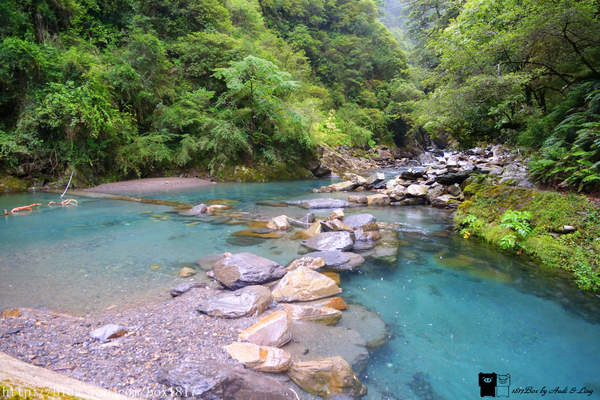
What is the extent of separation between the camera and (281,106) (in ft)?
55.7

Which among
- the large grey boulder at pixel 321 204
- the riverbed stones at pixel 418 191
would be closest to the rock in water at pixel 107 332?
the large grey boulder at pixel 321 204

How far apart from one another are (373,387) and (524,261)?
171 inches

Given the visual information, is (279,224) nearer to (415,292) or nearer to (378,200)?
(415,292)

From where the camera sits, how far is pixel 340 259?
4.92 metres

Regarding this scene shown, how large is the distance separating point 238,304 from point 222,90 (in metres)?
17.5

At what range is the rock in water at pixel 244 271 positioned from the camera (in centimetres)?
395

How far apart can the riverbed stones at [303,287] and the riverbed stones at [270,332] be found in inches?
28.6

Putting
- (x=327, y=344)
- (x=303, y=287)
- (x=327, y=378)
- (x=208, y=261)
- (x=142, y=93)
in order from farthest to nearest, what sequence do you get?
1. (x=142, y=93)
2. (x=208, y=261)
3. (x=303, y=287)
4. (x=327, y=344)
5. (x=327, y=378)

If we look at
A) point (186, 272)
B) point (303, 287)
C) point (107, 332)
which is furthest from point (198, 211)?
point (107, 332)

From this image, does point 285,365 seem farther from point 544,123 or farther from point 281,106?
point 281,106

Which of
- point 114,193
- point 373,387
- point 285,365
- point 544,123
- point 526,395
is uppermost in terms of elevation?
point 544,123

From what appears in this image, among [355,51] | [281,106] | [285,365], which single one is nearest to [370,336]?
[285,365]

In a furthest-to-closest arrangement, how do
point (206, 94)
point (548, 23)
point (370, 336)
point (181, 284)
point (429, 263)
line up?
point (206, 94) → point (548, 23) → point (429, 263) → point (181, 284) → point (370, 336)

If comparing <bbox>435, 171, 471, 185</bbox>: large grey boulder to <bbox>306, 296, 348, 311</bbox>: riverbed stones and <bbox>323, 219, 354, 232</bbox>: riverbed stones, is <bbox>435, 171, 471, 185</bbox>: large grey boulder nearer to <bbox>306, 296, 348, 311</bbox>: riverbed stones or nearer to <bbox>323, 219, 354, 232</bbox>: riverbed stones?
<bbox>323, 219, 354, 232</bbox>: riverbed stones
